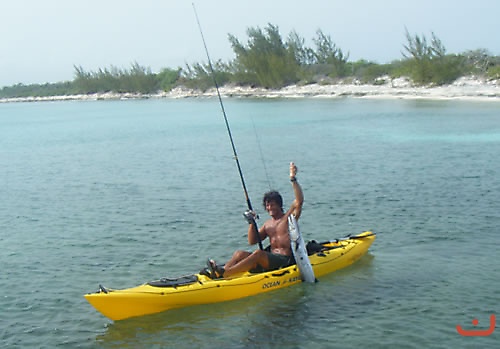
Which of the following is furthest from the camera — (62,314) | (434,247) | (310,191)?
(310,191)

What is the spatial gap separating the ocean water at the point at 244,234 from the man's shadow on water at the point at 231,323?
0.08ft

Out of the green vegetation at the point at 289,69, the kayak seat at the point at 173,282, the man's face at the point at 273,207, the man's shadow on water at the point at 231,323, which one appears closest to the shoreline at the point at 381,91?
the green vegetation at the point at 289,69

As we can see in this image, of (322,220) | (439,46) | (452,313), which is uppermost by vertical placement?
(439,46)

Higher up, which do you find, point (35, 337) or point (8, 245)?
point (8, 245)

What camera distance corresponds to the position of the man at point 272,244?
334 inches

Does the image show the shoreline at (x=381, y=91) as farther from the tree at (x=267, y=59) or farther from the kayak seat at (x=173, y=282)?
the kayak seat at (x=173, y=282)

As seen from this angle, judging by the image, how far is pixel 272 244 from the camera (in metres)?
9.05

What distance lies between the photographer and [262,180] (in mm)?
18609

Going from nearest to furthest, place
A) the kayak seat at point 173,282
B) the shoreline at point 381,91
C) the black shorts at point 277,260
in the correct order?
the kayak seat at point 173,282 → the black shorts at point 277,260 → the shoreline at point 381,91

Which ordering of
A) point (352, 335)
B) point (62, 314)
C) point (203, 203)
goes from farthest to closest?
point (203, 203), point (62, 314), point (352, 335)

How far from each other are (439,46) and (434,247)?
47678 millimetres

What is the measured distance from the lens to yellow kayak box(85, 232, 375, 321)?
25.2ft

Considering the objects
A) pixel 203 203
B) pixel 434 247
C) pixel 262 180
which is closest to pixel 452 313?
pixel 434 247

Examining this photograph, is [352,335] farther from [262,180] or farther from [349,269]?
[262,180]
